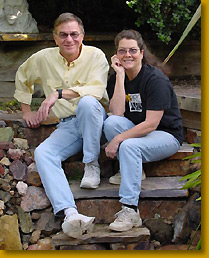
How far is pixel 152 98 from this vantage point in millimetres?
2834

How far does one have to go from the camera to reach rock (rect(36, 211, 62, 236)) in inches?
115

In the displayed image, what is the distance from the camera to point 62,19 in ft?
9.77

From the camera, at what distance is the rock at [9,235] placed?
288 cm

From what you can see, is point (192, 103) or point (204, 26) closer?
point (204, 26)

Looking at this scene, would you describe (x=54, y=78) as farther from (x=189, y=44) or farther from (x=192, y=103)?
(x=189, y=44)

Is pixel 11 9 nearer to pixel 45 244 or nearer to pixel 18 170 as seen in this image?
pixel 18 170

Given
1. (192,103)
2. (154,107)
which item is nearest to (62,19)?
(154,107)

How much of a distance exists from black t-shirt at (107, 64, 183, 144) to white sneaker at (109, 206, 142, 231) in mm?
592

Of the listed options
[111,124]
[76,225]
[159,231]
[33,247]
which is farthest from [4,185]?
[159,231]

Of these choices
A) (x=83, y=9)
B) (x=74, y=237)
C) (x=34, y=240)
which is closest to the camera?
(x=74, y=237)

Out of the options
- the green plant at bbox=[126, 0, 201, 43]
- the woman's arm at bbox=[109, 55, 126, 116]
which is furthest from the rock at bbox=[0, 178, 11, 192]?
the green plant at bbox=[126, 0, 201, 43]

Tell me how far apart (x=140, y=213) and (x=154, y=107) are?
669 millimetres

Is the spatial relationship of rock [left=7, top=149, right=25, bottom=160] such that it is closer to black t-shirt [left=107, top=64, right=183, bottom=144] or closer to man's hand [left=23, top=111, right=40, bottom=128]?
man's hand [left=23, top=111, right=40, bottom=128]

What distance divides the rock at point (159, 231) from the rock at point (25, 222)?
0.71 meters
